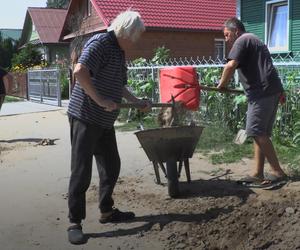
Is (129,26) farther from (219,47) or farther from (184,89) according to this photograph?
(219,47)

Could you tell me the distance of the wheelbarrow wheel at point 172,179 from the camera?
5504mm

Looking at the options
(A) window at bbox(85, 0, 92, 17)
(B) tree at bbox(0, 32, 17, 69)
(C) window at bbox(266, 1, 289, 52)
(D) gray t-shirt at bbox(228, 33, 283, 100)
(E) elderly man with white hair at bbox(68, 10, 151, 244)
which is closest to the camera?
(E) elderly man with white hair at bbox(68, 10, 151, 244)

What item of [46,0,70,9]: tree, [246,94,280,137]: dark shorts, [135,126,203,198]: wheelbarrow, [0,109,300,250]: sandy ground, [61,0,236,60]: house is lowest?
[0,109,300,250]: sandy ground

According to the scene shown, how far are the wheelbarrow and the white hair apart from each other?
120 centimetres

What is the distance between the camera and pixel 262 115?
5.45 metres

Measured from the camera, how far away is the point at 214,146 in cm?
842

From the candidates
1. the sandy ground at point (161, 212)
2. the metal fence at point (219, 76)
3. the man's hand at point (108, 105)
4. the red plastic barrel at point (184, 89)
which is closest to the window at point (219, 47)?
the metal fence at point (219, 76)

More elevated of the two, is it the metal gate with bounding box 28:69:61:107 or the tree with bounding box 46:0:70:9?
the tree with bounding box 46:0:70:9

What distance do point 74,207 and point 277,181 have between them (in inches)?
83.7

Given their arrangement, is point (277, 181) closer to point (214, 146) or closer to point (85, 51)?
point (85, 51)

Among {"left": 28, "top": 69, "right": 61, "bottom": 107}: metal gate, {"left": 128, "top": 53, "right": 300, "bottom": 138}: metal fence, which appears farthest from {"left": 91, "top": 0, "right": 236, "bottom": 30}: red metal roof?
{"left": 128, "top": 53, "right": 300, "bottom": 138}: metal fence

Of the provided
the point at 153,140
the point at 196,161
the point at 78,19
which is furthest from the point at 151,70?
the point at 78,19

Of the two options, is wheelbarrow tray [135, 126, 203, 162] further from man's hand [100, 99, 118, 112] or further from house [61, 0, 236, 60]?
house [61, 0, 236, 60]

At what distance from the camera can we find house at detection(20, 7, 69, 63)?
40.1m
